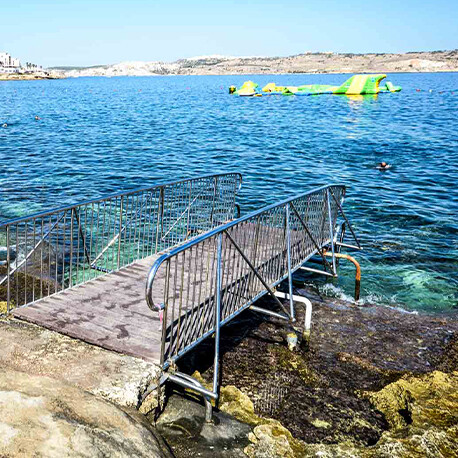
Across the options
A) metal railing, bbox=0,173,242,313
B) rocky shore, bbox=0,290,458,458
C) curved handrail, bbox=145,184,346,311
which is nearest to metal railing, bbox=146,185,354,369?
curved handrail, bbox=145,184,346,311

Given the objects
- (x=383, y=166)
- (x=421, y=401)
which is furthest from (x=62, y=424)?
(x=383, y=166)

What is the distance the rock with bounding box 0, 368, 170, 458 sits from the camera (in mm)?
3828

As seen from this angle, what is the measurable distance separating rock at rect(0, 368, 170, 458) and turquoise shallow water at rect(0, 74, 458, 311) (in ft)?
24.0

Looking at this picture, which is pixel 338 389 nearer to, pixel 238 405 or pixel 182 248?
pixel 238 405

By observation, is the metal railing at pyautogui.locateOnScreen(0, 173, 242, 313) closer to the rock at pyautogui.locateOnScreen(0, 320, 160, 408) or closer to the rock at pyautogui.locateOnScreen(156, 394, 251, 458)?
the rock at pyautogui.locateOnScreen(0, 320, 160, 408)

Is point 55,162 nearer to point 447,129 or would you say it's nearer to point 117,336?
point 117,336

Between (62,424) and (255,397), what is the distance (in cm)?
313

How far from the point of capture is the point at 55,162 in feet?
86.7

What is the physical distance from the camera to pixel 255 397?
662 cm

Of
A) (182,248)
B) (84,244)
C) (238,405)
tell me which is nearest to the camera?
(182,248)

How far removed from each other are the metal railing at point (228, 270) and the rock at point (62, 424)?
43.6 inches

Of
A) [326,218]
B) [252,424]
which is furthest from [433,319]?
[252,424]

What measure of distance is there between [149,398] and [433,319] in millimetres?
6686

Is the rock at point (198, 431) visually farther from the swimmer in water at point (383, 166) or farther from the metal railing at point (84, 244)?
the swimmer in water at point (383, 166)
